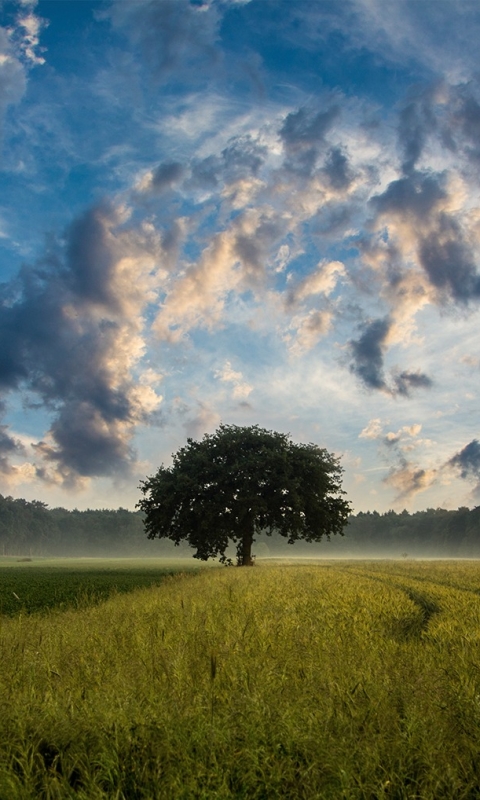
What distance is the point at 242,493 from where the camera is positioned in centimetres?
4331

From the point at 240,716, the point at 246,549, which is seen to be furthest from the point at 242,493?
the point at 240,716

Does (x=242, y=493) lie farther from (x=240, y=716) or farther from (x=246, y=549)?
(x=240, y=716)

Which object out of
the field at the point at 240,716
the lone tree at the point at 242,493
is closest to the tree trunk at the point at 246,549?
the lone tree at the point at 242,493

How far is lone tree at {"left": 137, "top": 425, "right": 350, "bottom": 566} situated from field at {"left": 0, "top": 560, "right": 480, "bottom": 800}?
34960 millimetres

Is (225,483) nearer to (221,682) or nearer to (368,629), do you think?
(368,629)

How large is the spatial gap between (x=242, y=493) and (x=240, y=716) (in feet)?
128

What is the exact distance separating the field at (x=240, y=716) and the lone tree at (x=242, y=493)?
35.0 meters

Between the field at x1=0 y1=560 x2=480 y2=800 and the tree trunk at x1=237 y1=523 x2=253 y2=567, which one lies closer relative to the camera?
the field at x1=0 y1=560 x2=480 y2=800

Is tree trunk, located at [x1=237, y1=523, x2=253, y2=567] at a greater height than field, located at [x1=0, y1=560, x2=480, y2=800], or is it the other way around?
tree trunk, located at [x1=237, y1=523, x2=253, y2=567]

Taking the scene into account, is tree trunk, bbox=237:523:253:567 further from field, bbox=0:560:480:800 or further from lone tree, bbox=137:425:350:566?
field, bbox=0:560:480:800

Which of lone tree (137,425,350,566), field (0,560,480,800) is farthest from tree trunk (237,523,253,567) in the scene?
field (0,560,480,800)

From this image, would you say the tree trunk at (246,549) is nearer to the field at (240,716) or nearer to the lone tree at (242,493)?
the lone tree at (242,493)

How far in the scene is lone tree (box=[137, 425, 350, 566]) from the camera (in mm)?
43375

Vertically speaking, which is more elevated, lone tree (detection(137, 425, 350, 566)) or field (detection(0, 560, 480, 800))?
lone tree (detection(137, 425, 350, 566))
